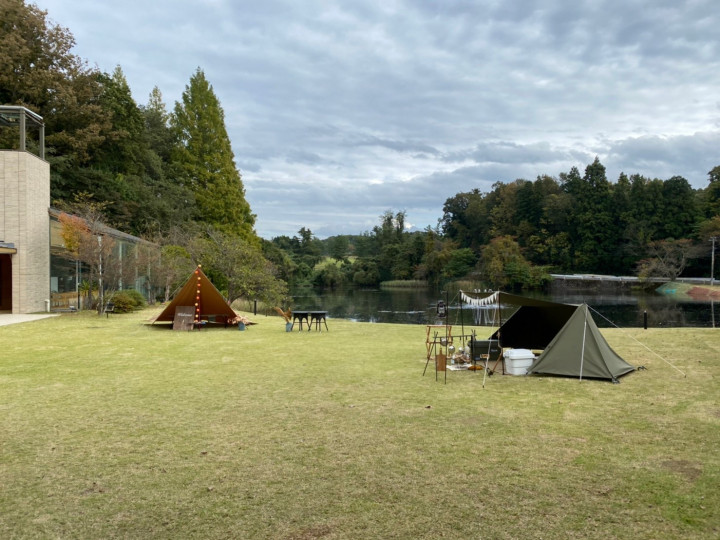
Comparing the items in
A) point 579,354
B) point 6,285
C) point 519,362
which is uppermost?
point 6,285

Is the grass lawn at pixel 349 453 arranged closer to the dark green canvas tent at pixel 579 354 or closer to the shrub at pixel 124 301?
the dark green canvas tent at pixel 579 354

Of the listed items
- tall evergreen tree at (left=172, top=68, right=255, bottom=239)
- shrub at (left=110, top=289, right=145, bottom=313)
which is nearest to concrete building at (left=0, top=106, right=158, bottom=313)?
shrub at (left=110, top=289, right=145, bottom=313)

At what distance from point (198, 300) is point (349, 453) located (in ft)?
35.5

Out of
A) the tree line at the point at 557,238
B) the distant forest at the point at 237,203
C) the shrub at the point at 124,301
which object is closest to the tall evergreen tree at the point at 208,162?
the distant forest at the point at 237,203

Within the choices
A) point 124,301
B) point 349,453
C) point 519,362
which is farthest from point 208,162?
point 349,453

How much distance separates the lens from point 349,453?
455cm

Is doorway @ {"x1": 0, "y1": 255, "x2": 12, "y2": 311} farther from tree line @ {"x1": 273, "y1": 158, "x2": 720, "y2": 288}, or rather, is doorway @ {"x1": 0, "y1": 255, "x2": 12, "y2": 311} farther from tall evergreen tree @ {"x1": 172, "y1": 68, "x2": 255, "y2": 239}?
tree line @ {"x1": 273, "y1": 158, "x2": 720, "y2": 288}

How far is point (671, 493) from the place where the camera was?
373cm

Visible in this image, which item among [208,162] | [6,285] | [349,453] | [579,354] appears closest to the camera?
[349,453]

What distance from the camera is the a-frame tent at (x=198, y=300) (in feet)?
46.5

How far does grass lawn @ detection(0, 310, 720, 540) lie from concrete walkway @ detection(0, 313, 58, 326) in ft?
22.9

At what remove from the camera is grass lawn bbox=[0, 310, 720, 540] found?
3.35 meters

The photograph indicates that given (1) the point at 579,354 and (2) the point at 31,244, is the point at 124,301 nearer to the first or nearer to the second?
(2) the point at 31,244

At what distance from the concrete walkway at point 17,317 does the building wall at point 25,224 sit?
1.62ft
